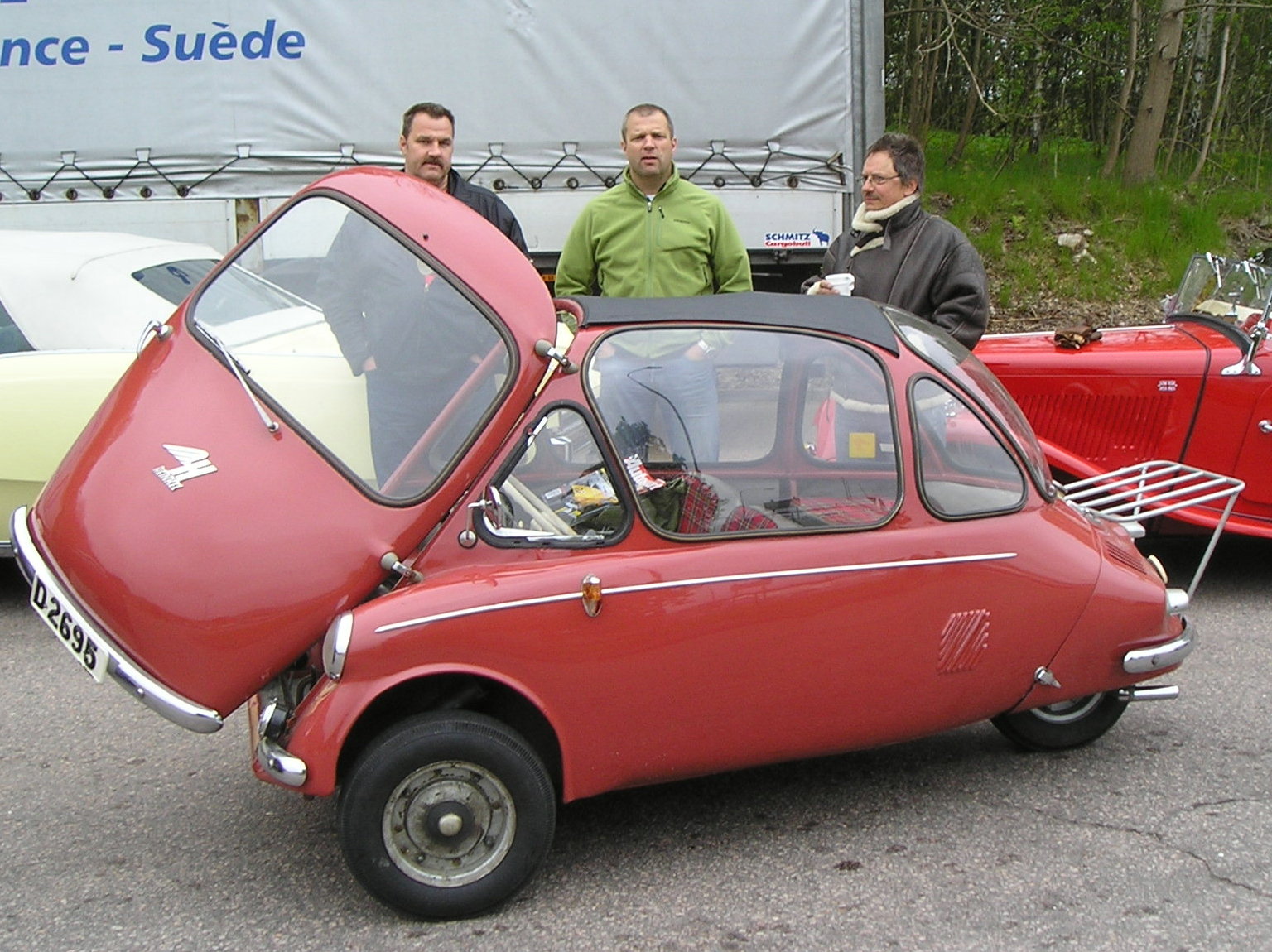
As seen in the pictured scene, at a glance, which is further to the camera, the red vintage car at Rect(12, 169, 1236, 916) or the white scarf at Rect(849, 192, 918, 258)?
the white scarf at Rect(849, 192, 918, 258)

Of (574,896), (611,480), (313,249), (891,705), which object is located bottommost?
(574,896)

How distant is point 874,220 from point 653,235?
918 millimetres

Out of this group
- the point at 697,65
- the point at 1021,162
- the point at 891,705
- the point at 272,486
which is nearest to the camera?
the point at 272,486

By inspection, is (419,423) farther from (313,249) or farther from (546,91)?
(546,91)

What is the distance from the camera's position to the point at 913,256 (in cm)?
529

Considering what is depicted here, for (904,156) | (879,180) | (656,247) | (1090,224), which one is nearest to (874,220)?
(879,180)

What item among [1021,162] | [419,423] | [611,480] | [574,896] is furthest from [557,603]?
[1021,162]

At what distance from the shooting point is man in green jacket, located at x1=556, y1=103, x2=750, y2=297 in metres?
5.36

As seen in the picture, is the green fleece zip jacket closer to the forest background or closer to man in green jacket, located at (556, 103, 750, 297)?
man in green jacket, located at (556, 103, 750, 297)

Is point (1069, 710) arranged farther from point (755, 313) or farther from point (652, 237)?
point (652, 237)

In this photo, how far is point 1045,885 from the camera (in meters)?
3.42

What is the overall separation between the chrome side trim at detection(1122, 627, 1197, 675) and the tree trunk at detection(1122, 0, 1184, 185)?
11960mm

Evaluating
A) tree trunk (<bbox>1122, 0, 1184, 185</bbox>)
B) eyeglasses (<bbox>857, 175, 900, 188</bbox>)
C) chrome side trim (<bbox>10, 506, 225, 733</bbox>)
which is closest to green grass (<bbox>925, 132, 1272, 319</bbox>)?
tree trunk (<bbox>1122, 0, 1184, 185</bbox>)

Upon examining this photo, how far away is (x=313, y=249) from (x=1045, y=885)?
103 inches
